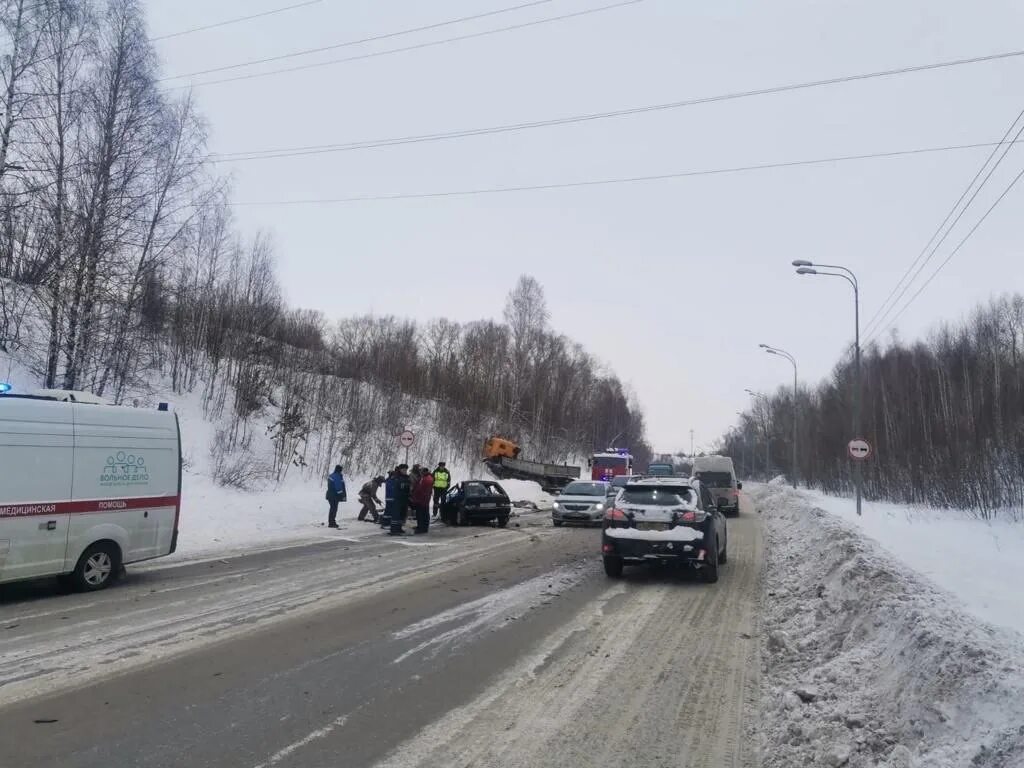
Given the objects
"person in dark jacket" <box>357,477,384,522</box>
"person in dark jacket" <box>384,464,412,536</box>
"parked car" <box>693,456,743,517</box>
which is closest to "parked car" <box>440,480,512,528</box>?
"person in dark jacket" <box>357,477,384,522</box>

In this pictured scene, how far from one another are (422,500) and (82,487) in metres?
10.9

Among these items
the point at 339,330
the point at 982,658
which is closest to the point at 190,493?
the point at 982,658

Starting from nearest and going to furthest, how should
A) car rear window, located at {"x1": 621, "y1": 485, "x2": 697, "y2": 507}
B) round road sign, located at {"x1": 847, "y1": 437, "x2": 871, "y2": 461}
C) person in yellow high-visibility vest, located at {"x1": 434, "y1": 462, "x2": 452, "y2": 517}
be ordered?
car rear window, located at {"x1": 621, "y1": 485, "x2": 697, "y2": 507}
round road sign, located at {"x1": 847, "y1": 437, "x2": 871, "y2": 461}
person in yellow high-visibility vest, located at {"x1": 434, "y1": 462, "x2": 452, "y2": 517}

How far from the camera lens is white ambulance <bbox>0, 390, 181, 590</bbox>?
9625 millimetres

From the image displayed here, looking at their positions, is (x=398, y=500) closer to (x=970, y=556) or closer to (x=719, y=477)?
(x=970, y=556)

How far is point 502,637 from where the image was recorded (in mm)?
8375

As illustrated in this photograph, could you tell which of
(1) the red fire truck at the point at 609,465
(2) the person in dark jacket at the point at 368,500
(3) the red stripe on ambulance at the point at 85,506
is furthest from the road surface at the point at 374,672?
(1) the red fire truck at the point at 609,465

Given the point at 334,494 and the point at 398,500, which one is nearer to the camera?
the point at 398,500

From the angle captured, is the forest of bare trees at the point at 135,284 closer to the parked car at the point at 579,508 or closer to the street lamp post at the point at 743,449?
the parked car at the point at 579,508

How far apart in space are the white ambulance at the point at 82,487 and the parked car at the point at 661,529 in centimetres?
753

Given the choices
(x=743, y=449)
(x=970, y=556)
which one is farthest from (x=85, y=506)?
(x=743, y=449)

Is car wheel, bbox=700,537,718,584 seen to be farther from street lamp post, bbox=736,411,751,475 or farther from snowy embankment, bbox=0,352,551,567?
street lamp post, bbox=736,411,751,475

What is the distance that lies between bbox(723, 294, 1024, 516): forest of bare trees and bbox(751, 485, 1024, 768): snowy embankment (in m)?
24.1

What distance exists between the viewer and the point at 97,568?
1066 centimetres
